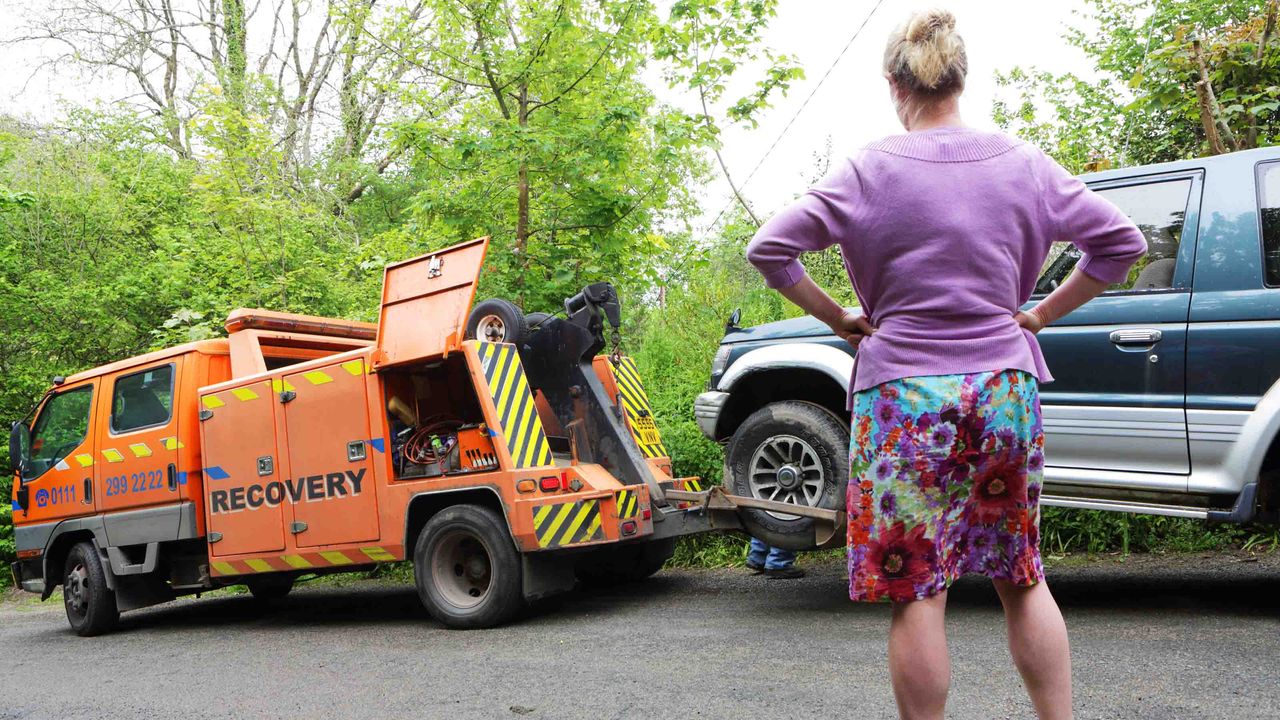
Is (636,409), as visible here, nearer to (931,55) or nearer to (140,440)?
(140,440)

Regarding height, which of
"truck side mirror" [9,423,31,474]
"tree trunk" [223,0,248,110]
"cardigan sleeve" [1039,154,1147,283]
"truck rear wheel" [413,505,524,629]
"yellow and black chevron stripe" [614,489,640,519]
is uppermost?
"tree trunk" [223,0,248,110]

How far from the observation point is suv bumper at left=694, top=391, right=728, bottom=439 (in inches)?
226

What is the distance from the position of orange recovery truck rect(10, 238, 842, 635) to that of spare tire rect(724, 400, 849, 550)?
0.13 metres

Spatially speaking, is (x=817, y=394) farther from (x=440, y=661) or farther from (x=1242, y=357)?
(x=440, y=661)

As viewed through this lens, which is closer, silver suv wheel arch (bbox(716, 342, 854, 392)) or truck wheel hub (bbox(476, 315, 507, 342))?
silver suv wheel arch (bbox(716, 342, 854, 392))

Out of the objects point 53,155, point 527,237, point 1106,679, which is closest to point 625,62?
point 527,237

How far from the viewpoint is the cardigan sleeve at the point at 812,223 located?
212 centimetres

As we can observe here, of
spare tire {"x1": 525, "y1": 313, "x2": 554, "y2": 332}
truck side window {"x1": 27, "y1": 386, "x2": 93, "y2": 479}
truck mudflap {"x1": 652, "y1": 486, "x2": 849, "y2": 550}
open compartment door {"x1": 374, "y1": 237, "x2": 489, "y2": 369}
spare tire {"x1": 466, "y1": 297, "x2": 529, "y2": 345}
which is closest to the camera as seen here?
truck mudflap {"x1": 652, "y1": 486, "x2": 849, "y2": 550}

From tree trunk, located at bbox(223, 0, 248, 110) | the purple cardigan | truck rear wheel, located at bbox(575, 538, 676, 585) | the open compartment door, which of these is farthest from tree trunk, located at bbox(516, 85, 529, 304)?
tree trunk, located at bbox(223, 0, 248, 110)

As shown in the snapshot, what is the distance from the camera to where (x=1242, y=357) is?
4.30 meters

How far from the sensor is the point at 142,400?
8047 mm

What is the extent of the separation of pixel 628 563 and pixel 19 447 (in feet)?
18.0

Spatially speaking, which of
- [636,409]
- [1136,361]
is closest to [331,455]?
[636,409]

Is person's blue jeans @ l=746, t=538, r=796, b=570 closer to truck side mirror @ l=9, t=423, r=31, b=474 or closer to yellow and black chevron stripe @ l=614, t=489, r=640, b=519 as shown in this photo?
yellow and black chevron stripe @ l=614, t=489, r=640, b=519
